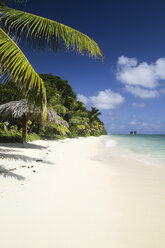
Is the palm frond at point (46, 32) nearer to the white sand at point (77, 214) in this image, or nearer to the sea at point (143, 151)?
the white sand at point (77, 214)

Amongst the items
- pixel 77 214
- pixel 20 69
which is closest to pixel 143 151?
pixel 77 214

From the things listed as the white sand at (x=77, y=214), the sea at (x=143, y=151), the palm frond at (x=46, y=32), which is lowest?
the sea at (x=143, y=151)

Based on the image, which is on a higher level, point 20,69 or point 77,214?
point 20,69

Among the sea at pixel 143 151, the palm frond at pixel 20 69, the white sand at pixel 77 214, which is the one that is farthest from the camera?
the sea at pixel 143 151

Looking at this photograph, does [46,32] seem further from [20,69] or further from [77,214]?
[77,214]

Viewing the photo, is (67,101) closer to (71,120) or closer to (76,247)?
(71,120)

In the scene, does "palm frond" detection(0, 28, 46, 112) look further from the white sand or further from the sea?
the sea

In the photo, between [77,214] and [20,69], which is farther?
[20,69]

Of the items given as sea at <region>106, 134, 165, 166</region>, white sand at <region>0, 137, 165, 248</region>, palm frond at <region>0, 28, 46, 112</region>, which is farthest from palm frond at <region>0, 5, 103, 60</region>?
sea at <region>106, 134, 165, 166</region>

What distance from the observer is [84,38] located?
325 cm

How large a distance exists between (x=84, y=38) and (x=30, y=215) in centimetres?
383

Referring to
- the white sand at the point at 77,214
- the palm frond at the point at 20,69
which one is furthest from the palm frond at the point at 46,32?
the white sand at the point at 77,214

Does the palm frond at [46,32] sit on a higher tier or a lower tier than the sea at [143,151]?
higher

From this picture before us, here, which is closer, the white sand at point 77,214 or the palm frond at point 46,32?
the white sand at point 77,214
